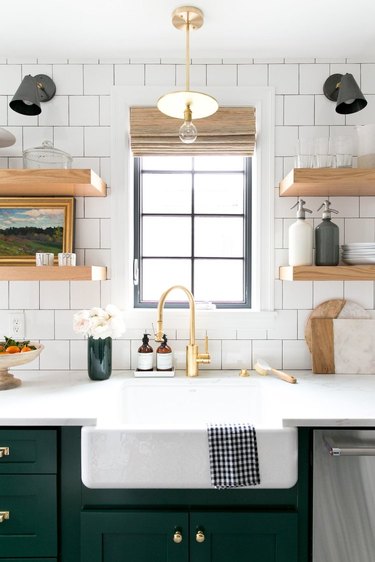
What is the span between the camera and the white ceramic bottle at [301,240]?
184 cm

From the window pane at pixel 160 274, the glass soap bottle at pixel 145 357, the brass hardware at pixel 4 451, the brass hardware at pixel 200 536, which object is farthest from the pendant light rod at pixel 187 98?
the brass hardware at pixel 200 536

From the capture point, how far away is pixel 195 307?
2021mm

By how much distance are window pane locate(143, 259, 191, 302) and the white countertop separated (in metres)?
0.44

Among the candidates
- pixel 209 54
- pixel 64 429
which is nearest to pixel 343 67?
pixel 209 54

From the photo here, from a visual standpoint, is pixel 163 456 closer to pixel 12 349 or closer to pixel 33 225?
pixel 12 349

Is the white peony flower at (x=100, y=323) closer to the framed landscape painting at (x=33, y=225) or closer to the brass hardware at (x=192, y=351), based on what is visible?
the brass hardware at (x=192, y=351)

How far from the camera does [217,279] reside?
2172 millimetres

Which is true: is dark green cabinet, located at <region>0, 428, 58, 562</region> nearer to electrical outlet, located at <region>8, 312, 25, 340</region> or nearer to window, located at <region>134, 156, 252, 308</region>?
electrical outlet, located at <region>8, 312, 25, 340</region>

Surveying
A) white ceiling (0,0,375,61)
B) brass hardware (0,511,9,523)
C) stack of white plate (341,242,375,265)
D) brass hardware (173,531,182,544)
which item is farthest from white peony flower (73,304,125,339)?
white ceiling (0,0,375,61)

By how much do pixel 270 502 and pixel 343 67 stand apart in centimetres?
198

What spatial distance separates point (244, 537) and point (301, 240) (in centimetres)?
119

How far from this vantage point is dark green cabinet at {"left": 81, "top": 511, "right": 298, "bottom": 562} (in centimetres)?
136

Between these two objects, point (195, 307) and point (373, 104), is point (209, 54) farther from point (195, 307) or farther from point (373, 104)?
point (195, 307)

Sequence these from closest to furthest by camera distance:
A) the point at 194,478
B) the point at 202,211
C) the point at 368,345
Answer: the point at 194,478 < the point at 368,345 < the point at 202,211
